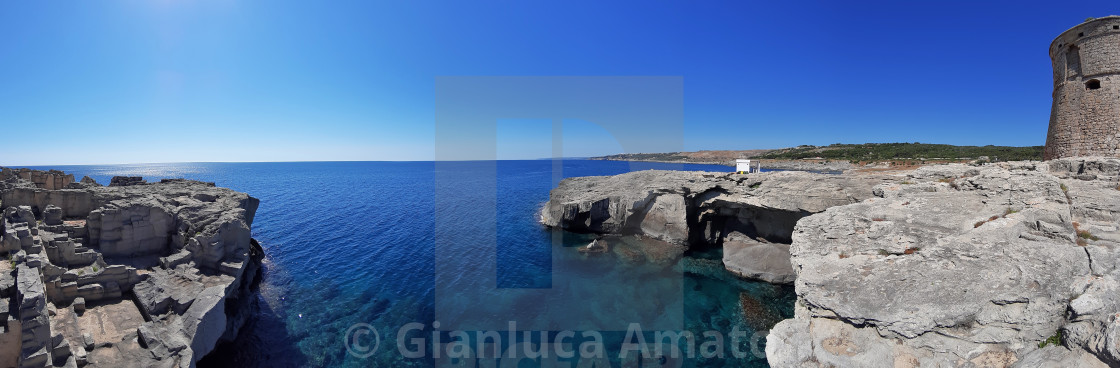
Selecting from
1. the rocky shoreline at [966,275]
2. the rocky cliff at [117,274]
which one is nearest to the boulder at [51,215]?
the rocky cliff at [117,274]

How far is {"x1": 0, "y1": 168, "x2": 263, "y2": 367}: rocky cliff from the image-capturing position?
10.5m

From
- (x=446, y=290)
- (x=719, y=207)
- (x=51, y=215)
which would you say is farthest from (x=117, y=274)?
(x=719, y=207)

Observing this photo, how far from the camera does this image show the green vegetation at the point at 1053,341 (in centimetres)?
609

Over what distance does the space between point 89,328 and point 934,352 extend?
22.8 metres

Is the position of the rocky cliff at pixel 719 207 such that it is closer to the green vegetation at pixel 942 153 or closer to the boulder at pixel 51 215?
the boulder at pixel 51 215

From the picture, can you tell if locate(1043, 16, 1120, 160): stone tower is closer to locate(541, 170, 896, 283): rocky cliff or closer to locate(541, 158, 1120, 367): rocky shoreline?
locate(541, 158, 1120, 367): rocky shoreline

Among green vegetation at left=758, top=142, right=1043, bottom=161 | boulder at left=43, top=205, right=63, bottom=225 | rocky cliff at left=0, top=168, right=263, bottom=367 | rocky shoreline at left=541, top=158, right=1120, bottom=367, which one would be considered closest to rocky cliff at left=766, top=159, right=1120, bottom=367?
rocky shoreline at left=541, top=158, right=1120, bottom=367

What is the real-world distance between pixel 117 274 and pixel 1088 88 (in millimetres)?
42569

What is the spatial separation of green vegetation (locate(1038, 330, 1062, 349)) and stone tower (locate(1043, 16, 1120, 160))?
20.2m

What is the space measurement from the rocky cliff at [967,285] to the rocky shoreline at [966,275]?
21 mm

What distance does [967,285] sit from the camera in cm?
771

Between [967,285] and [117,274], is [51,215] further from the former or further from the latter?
[967,285]

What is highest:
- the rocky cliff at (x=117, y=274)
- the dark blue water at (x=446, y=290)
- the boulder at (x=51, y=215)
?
the boulder at (x=51, y=215)

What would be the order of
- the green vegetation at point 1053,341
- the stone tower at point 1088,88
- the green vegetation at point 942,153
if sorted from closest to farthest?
the green vegetation at point 1053,341, the stone tower at point 1088,88, the green vegetation at point 942,153
